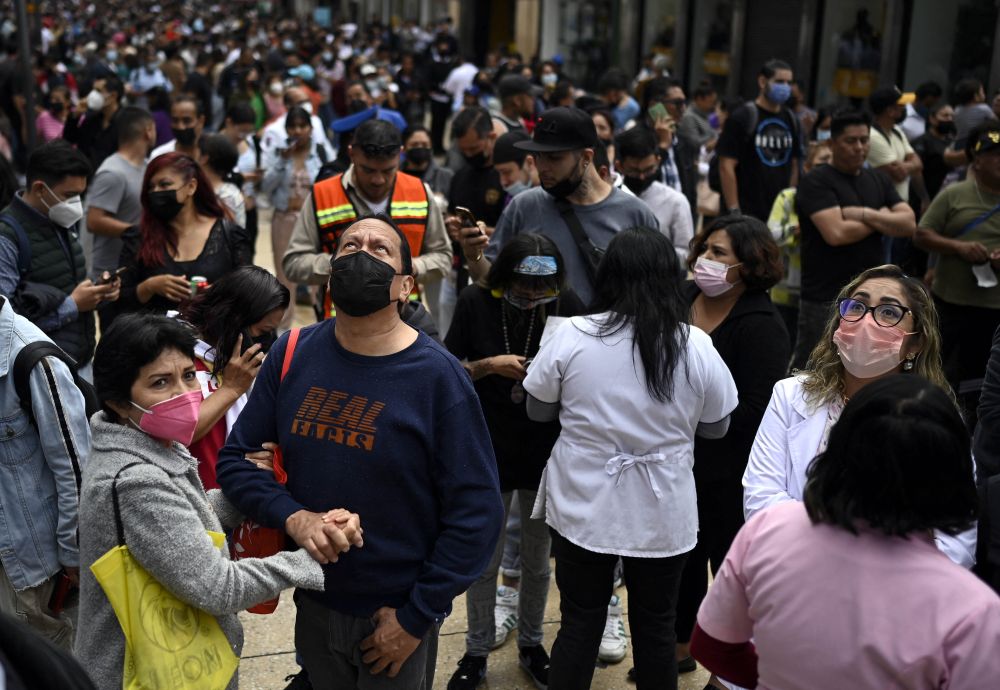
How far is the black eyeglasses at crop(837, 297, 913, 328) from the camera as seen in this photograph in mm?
3268

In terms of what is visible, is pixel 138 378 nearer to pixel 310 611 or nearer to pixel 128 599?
pixel 128 599

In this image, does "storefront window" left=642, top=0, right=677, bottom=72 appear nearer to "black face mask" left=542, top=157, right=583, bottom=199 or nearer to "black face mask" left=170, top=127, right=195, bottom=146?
"black face mask" left=170, top=127, right=195, bottom=146

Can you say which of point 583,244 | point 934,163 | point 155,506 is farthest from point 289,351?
point 934,163

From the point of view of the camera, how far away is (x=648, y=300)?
350cm

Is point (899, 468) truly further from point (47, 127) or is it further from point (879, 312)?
point (47, 127)

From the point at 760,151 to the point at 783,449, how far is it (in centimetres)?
559

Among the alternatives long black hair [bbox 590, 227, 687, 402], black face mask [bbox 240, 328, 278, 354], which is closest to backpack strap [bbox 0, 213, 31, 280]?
black face mask [bbox 240, 328, 278, 354]

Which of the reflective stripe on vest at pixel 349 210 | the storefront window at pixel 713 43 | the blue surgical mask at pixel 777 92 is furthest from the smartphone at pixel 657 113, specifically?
the storefront window at pixel 713 43

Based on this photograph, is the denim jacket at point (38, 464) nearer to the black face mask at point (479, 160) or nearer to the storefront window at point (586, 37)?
the black face mask at point (479, 160)

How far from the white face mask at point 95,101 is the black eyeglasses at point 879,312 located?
8370 millimetres

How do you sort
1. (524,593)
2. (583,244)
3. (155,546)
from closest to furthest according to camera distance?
(155,546) < (524,593) < (583,244)

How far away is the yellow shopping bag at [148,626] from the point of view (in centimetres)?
264

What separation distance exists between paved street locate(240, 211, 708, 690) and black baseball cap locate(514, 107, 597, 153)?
6.62 feet

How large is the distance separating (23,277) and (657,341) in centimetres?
286
